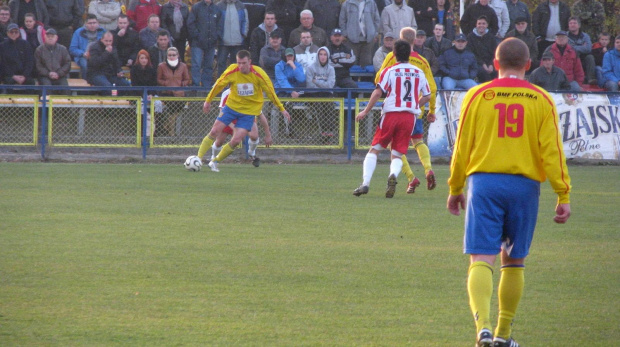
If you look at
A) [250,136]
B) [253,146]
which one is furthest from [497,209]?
[253,146]

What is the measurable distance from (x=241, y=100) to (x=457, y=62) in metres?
5.80

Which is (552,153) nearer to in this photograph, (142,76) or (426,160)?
(426,160)

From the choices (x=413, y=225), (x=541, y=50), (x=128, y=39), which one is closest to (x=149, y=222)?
(x=413, y=225)

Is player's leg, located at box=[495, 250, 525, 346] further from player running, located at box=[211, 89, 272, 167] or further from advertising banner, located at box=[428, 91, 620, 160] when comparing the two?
advertising banner, located at box=[428, 91, 620, 160]

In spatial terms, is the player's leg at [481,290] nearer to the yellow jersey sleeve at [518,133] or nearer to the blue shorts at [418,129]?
the yellow jersey sleeve at [518,133]

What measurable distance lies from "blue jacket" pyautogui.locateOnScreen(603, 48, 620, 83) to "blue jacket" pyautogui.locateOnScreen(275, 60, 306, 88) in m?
6.64

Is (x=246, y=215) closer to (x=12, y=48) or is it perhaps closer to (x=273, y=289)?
(x=273, y=289)

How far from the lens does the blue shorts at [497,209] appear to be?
472cm

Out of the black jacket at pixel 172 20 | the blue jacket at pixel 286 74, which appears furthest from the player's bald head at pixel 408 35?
the black jacket at pixel 172 20

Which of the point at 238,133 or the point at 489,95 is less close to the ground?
the point at 489,95

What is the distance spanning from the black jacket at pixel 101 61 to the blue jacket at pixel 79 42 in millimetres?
817

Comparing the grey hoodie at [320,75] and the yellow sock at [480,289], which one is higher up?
the grey hoodie at [320,75]

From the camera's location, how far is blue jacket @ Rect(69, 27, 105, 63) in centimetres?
2000

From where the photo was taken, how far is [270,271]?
6.89m
